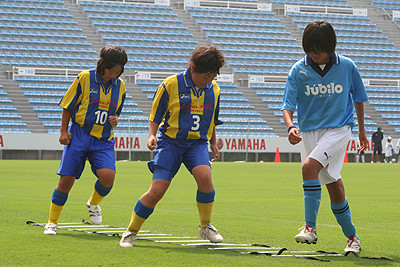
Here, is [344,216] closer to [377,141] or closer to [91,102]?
[91,102]

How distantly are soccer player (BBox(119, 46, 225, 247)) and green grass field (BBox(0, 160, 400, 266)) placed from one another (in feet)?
1.47

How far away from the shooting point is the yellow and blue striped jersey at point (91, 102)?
750 centimetres

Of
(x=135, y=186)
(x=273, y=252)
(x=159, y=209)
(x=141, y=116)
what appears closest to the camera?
(x=273, y=252)

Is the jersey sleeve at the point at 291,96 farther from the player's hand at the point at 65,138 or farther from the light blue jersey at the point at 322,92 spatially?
the player's hand at the point at 65,138

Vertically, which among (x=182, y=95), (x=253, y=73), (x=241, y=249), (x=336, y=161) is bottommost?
(x=253, y=73)

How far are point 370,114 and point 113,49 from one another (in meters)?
38.1

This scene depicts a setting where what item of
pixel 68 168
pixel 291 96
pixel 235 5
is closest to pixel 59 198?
pixel 68 168

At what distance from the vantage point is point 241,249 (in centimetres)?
622

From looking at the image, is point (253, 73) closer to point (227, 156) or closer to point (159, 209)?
point (227, 156)

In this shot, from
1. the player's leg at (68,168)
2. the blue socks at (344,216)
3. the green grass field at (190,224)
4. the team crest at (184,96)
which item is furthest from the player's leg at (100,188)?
the blue socks at (344,216)

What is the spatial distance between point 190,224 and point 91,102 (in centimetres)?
206

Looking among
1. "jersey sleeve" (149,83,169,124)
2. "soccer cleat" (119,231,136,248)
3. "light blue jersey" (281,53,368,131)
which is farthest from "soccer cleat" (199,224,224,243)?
→ "light blue jersey" (281,53,368,131)

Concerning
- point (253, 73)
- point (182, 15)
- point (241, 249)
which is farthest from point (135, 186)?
point (182, 15)

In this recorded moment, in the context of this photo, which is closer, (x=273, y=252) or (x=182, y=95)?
(x=273, y=252)
